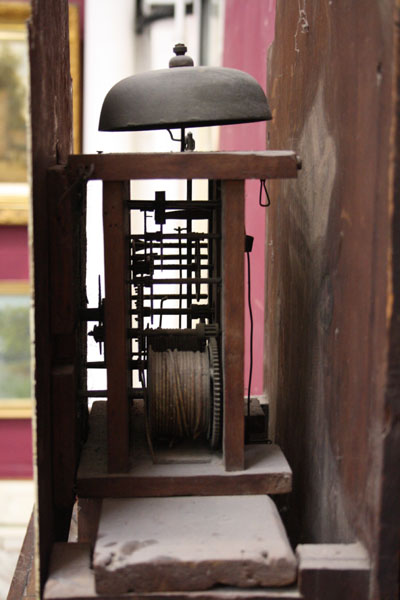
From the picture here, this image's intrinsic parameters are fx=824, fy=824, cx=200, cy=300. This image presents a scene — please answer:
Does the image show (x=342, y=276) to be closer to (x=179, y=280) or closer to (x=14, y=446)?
(x=179, y=280)

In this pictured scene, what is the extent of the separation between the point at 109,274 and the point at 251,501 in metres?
0.61

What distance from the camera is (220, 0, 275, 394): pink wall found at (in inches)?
146

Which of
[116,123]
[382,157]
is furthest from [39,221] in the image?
[382,157]

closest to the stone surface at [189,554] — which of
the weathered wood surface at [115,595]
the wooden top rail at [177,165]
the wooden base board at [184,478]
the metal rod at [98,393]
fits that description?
the weathered wood surface at [115,595]

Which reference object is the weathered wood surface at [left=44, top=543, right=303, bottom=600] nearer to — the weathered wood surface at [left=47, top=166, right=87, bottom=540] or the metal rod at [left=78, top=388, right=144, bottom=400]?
the weathered wood surface at [left=47, top=166, right=87, bottom=540]

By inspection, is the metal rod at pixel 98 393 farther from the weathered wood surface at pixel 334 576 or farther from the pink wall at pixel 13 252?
the pink wall at pixel 13 252

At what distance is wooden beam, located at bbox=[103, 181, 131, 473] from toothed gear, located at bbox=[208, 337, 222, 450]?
0.69ft

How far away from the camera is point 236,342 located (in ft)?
6.21

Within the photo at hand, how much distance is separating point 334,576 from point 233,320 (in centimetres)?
60

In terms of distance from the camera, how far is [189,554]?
1614 millimetres

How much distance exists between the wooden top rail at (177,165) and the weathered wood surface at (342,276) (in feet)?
0.57

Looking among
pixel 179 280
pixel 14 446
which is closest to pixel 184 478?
pixel 179 280

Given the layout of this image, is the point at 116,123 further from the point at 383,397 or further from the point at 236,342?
the point at 383,397

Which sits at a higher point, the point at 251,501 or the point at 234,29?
the point at 234,29
